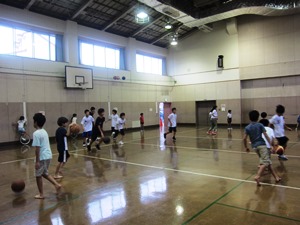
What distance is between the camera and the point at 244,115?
2003cm

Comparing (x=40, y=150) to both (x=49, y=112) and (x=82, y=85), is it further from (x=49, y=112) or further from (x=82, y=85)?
(x=82, y=85)

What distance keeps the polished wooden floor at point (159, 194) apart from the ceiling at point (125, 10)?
9325 mm

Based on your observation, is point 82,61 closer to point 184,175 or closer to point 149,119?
point 149,119

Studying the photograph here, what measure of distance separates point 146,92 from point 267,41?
10.3 metres

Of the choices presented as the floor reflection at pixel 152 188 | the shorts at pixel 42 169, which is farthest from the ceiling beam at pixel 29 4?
the floor reflection at pixel 152 188

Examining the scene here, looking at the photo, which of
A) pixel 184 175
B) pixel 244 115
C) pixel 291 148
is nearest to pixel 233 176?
pixel 184 175

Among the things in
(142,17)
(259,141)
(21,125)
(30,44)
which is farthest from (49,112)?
(259,141)

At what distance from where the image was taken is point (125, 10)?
1578 centimetres

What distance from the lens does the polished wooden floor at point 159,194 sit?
153 inches

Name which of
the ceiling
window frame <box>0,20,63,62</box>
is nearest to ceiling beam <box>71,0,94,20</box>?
the ceiling

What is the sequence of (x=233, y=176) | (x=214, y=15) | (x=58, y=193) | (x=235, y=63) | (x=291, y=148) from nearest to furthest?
(x=58, y=193)
(x=233, y=176)
(x=291, y=148)
(x=214, y=15)
(x=235, y=63)

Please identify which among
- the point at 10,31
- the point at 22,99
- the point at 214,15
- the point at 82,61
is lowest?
the point at 22,99

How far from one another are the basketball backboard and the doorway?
10555 millimetres

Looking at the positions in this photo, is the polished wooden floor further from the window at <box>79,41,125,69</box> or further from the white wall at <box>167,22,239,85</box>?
the white wall at <box>167,22,239,85</box>
